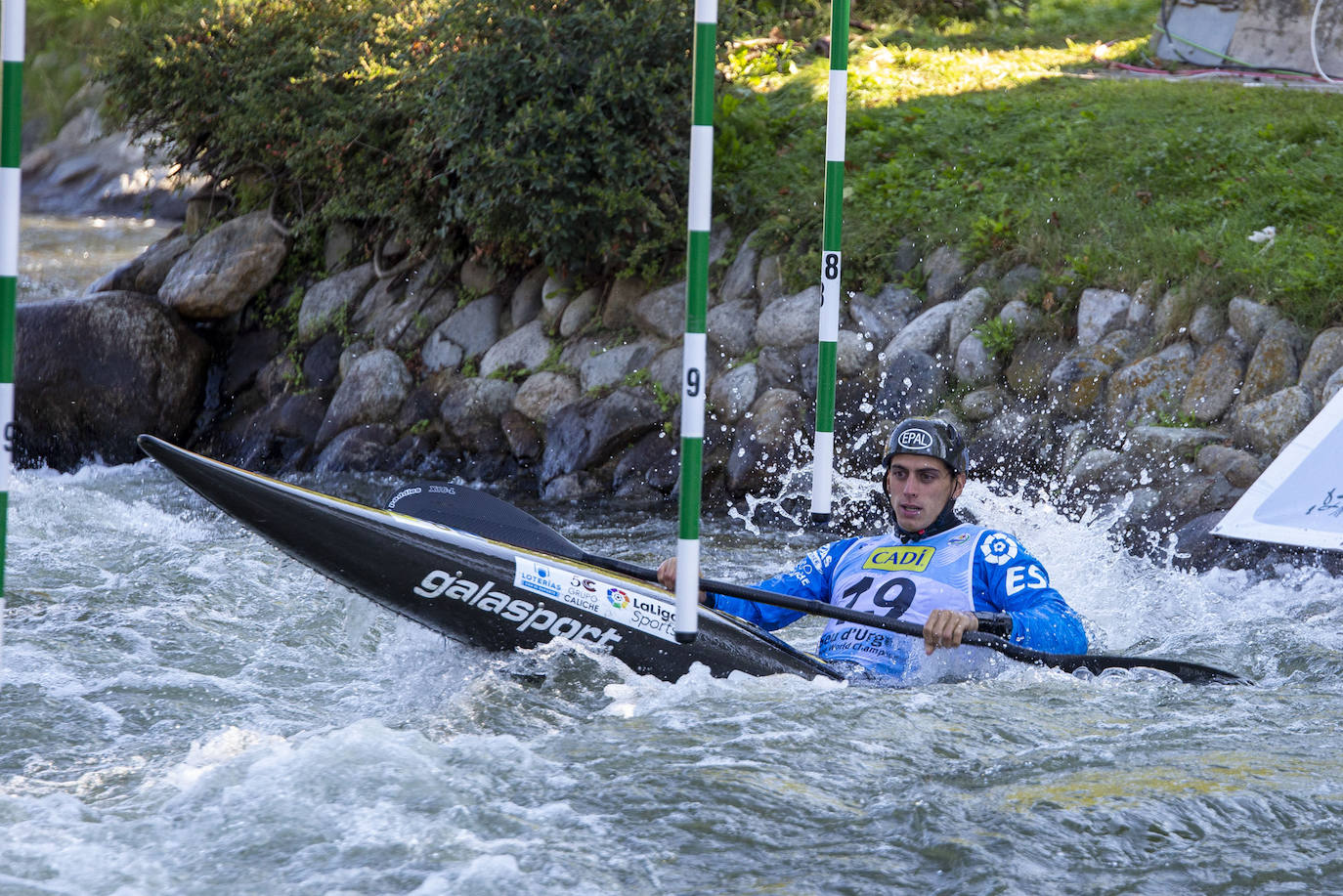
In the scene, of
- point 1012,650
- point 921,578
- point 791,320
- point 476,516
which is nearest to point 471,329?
point 791,320

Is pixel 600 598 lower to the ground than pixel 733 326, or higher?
lower

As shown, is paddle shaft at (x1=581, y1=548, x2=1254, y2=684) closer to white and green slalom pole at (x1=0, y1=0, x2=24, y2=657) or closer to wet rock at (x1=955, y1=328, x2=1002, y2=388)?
white and green slalom pole at (x1=0, y1=0, x2=24, y2=657)

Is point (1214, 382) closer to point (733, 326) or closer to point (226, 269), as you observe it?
point (733, 326)

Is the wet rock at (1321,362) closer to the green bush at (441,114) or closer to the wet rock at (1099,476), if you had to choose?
the wet rock at (1099,476)

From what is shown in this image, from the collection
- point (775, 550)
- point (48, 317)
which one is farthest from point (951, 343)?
point (48, 317)

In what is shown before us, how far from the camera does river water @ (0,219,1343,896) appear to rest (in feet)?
9.93

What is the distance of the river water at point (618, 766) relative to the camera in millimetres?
3027

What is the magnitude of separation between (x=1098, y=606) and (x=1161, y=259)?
6.50 ft

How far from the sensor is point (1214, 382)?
6254mm

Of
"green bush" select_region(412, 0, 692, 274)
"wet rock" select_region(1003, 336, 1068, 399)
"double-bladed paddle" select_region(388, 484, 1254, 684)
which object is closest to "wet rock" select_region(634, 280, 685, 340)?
"green bush" select_region(412, 0, 692, 274)

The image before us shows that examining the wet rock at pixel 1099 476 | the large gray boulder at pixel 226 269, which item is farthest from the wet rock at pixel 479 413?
the wet rock at pixel 1099 476

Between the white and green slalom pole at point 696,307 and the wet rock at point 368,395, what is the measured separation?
5012 mm

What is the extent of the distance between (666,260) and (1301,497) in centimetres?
379

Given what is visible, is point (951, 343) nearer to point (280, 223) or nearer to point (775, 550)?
point (775, 550)
